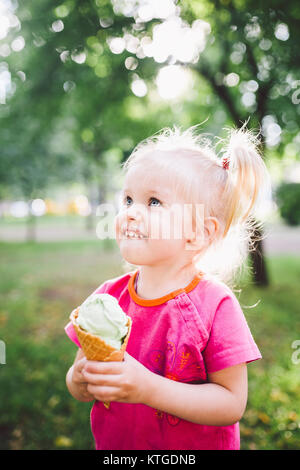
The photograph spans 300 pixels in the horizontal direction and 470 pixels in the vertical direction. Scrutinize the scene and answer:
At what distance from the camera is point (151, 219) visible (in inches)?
50.9

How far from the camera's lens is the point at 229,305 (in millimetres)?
1357

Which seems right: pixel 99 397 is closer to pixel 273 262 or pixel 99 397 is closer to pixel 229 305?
pixel 229 305

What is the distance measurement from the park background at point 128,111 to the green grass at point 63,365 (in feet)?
0.06

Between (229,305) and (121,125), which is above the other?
(121,125)

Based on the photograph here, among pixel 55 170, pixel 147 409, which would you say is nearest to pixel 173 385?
pixel 147 409

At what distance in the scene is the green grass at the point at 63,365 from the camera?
11.0 ft

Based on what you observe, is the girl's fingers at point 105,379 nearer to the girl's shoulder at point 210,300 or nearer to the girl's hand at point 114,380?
the girl's hand at point 114,380

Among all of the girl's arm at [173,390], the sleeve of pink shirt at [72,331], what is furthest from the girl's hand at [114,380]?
the sleeve of pink shirt at [72,331]

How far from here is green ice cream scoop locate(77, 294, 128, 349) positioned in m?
1.18

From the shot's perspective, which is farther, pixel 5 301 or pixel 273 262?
pixel 273 262

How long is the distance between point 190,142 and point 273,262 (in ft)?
36.4

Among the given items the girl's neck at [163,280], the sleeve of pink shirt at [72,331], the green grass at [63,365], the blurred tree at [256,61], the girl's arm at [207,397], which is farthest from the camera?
the blurred tree at [256,61]

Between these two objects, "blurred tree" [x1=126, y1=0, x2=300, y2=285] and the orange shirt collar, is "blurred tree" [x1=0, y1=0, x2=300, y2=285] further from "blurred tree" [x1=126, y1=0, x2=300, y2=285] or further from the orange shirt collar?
the orange shirt collar

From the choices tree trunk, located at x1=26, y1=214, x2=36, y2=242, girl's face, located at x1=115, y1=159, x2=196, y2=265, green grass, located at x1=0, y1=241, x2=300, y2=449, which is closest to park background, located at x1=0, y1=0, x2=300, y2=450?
green grass, located at x1=0, y1=241, x2=300, y2=449
